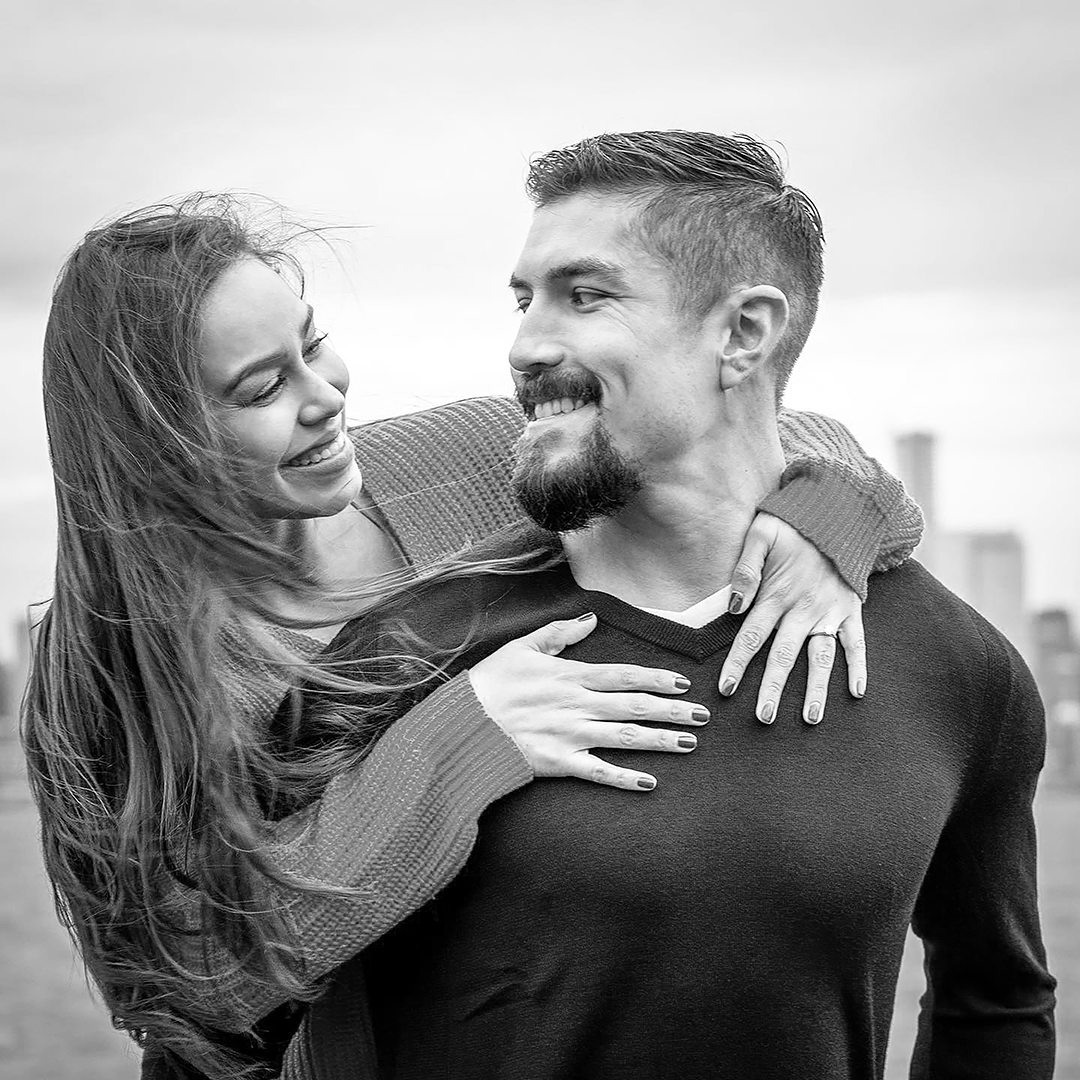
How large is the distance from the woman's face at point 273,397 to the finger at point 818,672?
1.89ft

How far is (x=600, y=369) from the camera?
1592mm

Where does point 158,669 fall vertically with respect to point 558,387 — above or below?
below

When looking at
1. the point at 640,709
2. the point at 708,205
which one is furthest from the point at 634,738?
the point at 708,205

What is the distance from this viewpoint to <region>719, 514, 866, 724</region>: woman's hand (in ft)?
5.17

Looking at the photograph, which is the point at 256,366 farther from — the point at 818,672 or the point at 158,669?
the point at 818,672

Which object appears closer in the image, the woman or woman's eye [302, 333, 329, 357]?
the woman

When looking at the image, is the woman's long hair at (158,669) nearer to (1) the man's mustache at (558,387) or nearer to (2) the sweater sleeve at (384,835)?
(2) the sweater sleeve at (384,835)

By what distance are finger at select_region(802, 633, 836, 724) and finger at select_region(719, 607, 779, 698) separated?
0.05m

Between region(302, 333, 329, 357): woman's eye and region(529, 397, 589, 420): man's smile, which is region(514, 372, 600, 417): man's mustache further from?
region(302, 333, 329, 357): woman's eye

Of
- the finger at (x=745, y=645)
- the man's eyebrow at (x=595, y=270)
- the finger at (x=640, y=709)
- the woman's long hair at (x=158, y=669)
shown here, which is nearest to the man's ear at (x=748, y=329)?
the man's eyebrow at (x=595, y=270)

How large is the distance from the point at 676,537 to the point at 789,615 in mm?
148

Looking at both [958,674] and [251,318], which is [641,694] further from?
[251,318]

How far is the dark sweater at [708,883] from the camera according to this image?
4.89 ft

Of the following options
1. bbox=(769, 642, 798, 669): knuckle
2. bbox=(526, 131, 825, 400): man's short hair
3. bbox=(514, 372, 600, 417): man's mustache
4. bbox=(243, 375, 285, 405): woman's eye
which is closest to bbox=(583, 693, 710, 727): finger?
bbox=(769, 642, 798, 669): knuckle
